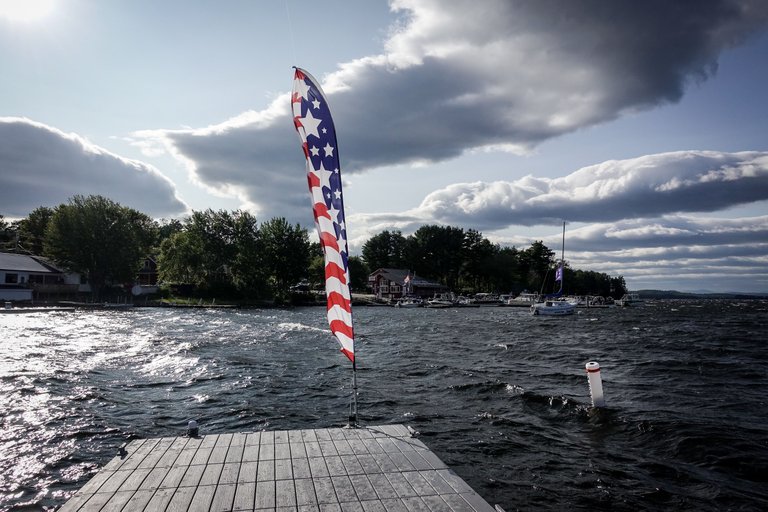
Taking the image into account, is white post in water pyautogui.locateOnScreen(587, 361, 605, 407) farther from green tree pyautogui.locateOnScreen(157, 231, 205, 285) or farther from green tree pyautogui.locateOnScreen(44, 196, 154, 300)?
green tree pyautogui.locateOnScreen(157, 231, 205, 285)

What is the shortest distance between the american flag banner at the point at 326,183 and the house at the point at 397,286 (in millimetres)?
105205

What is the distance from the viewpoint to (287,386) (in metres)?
17.7

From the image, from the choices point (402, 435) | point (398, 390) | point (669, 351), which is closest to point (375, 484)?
point (402, 435)

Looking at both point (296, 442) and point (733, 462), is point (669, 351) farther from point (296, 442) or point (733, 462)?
point (296, 442)

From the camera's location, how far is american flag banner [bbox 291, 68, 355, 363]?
8.55 metres

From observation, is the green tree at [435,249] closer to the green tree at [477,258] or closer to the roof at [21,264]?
the green tree at [477,258]

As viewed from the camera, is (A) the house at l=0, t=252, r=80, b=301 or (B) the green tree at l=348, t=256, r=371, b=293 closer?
(A) the house at l=0, t=252, r=80, b=301

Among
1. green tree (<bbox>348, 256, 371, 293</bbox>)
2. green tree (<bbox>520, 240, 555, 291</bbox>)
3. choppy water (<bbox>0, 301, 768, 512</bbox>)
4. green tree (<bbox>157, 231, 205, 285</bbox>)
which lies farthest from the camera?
green tree (<bbox>520, 240, 555, 291</bbox>)

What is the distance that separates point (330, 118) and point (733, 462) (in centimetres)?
1191

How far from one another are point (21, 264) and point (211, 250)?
29422 millimetres

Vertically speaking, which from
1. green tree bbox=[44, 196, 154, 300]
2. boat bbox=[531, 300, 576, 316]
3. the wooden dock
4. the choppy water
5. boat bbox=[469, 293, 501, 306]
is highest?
green tree bbox=[44, 196, 154, 300]

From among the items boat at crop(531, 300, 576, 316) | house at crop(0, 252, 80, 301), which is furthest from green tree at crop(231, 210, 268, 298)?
boat at crop(531, 300, 576, 316)

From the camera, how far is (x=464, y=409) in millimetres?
14570

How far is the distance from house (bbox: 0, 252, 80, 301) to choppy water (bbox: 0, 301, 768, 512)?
45.0 metres
